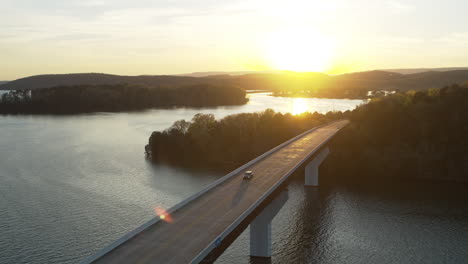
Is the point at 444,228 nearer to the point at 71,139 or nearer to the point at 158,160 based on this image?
the point at 158,160

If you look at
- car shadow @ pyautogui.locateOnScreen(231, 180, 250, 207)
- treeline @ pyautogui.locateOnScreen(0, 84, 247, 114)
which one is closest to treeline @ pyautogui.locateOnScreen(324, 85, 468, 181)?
car shadow @ pyautogui.locateOnScreen(231, 180, 250, 207)

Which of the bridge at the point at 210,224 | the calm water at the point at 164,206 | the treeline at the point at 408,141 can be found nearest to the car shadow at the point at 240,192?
the bridge at the point at 210,224

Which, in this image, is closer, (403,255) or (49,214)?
(403,255)

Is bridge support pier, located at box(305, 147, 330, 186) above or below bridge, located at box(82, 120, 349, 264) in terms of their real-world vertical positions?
below

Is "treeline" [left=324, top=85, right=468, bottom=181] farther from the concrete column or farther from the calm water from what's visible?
the concrete column

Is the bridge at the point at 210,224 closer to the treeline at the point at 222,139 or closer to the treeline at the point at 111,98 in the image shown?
the treeline at the point at 222,139

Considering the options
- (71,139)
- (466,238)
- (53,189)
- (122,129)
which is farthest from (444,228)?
(122,129)
